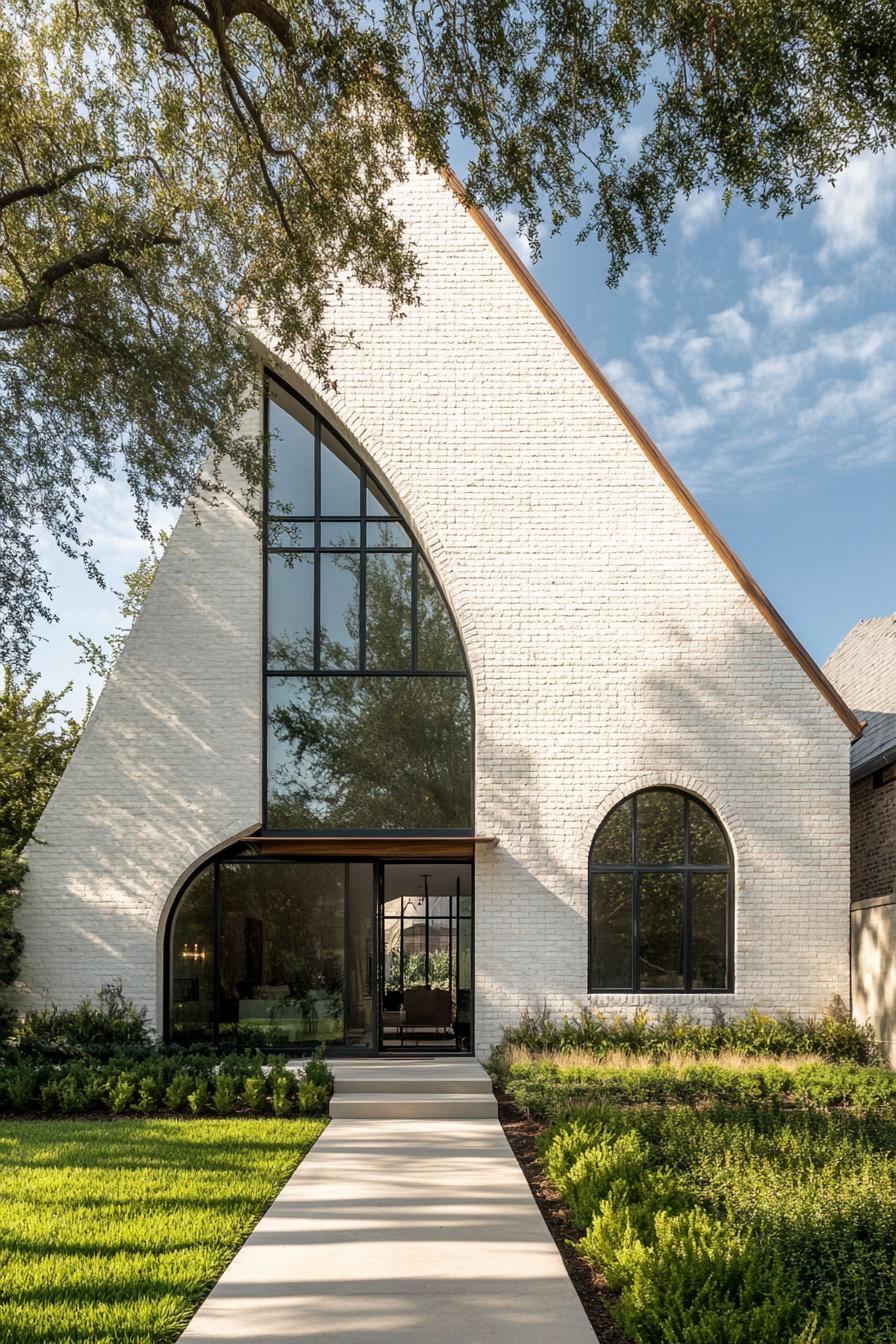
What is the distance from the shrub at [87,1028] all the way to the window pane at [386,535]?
23.0ft

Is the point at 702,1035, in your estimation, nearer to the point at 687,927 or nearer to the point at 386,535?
the point at 687,927

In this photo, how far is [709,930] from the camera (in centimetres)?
1525

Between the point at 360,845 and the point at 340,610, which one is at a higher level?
the point at 340,610

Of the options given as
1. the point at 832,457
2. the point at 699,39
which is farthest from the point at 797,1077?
the point at 832,457

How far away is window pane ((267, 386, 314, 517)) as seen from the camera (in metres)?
16.4

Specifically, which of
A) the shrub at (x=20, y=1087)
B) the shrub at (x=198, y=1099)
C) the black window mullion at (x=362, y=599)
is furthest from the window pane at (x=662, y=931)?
the shrub at (x=20, y=1087)

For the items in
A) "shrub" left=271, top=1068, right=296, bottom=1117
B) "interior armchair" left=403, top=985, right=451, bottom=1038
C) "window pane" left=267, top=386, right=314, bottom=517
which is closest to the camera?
"shrub" left=271, top=1068, right=296, bottom=1117

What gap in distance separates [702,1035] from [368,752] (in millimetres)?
5766

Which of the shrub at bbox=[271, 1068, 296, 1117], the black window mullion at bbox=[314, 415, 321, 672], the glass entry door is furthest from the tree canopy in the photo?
the glass entry door

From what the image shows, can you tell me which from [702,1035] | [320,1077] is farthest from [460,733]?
[320,1077]

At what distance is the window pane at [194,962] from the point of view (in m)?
15.7

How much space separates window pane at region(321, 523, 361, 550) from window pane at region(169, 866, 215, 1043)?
16.3ft

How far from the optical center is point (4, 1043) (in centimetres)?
1409

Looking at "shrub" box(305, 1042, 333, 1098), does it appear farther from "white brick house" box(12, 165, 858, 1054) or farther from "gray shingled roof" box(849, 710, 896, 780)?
"gray shingled roof" box(849, 710, 896, 780)
